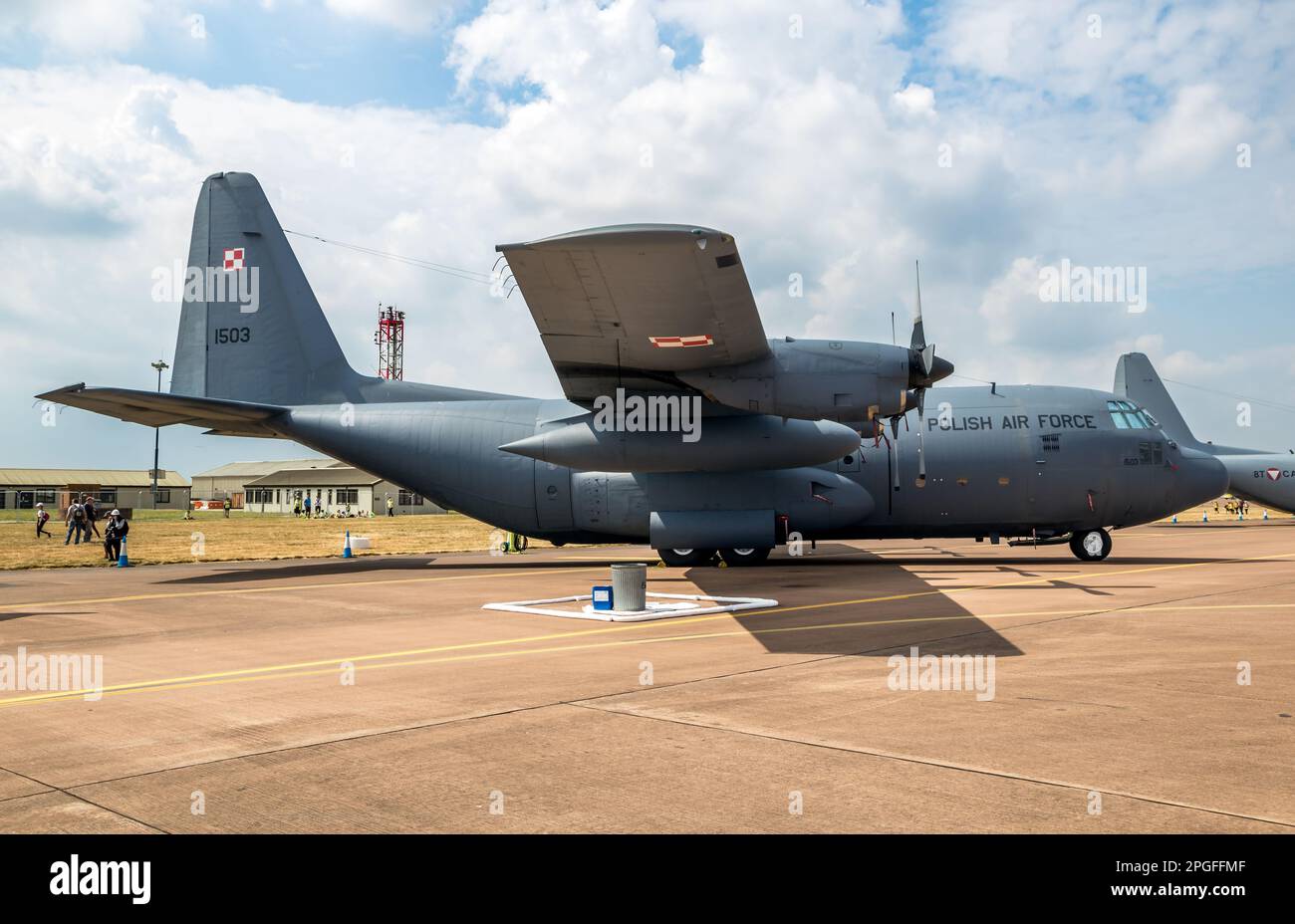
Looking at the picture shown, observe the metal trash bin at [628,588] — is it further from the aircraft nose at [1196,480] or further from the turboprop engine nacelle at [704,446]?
the aircraft nose at [1196,480]

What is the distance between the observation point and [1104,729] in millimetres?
6594

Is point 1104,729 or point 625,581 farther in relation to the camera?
point 625,581

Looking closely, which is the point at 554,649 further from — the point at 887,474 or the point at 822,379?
the point at 887,474

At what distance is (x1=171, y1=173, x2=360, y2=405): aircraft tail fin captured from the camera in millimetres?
23250

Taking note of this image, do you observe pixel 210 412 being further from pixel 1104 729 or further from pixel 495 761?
pixel 1104 729

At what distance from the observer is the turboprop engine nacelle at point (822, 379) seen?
1722cm

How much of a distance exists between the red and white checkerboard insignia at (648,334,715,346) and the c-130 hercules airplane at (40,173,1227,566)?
319 cm

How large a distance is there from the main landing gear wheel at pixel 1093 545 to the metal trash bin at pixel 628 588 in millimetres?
14221

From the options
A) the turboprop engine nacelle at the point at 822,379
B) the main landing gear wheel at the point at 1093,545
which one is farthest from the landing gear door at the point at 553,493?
the main landing gear wheel at the point at 1093,545

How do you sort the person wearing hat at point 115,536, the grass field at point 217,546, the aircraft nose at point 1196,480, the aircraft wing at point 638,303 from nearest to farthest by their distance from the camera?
1. the aircraft wing at point 638,303
2. the aircraft nose at point 1196,480
3. the person wearing hat at point 115,536
4. the grass field at point 217,546
